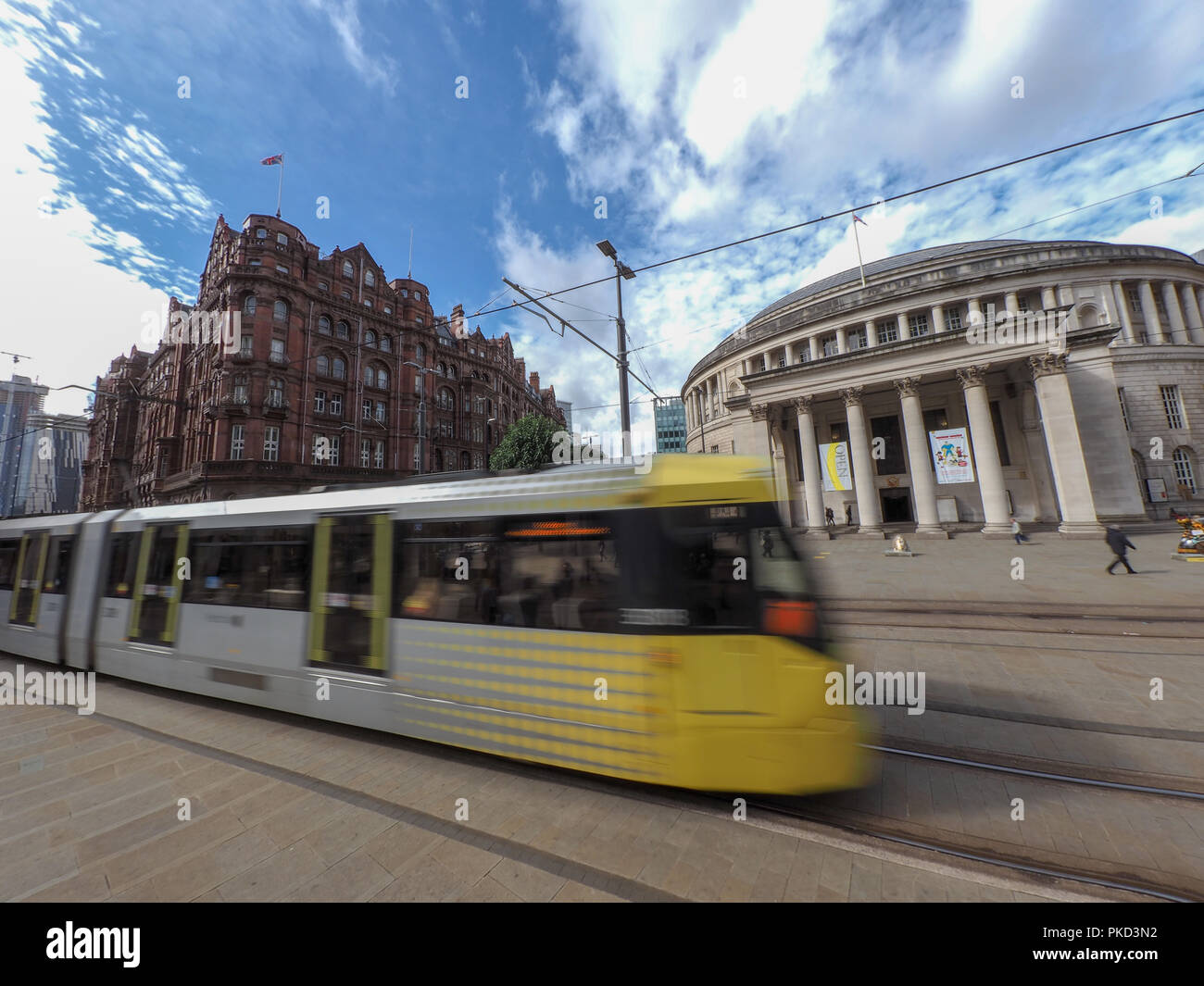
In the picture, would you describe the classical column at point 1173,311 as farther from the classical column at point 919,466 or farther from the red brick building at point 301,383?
the red brick building at point 301,383

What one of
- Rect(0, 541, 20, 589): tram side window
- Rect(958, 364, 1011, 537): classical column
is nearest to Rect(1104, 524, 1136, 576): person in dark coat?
Rect(958, 364, 1011, 537): classical column

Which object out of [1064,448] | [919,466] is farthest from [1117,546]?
[1064,448]

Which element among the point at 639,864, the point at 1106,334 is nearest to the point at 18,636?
the point at 639,864

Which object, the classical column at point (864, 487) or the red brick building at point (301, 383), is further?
the red brick building at point (301, 383)

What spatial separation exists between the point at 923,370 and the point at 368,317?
1661 inches

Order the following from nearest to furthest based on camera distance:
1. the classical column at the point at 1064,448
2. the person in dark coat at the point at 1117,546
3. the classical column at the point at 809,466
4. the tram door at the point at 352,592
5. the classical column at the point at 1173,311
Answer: the tram door at the point at 352,592
the person in dark coat at the point at 1117,546
the classical column at the point at 1064,448
the classical column at the point at 809,466
the classical column at the point at 1173,311

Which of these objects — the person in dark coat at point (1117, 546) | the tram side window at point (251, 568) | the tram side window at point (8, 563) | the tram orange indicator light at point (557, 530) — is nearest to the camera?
the tram orange indicator light at point (557, 530)

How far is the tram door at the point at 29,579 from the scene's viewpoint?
8.59 m

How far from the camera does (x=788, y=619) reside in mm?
3676

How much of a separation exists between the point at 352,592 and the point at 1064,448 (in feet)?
112

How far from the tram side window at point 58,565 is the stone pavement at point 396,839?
4.20 meters

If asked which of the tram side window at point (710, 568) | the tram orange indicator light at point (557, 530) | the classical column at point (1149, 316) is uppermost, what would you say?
the classical column at point (1149, 316)

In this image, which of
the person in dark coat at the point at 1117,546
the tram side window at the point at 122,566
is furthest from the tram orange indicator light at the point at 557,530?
the person in dark coat at the point at 1117,546
